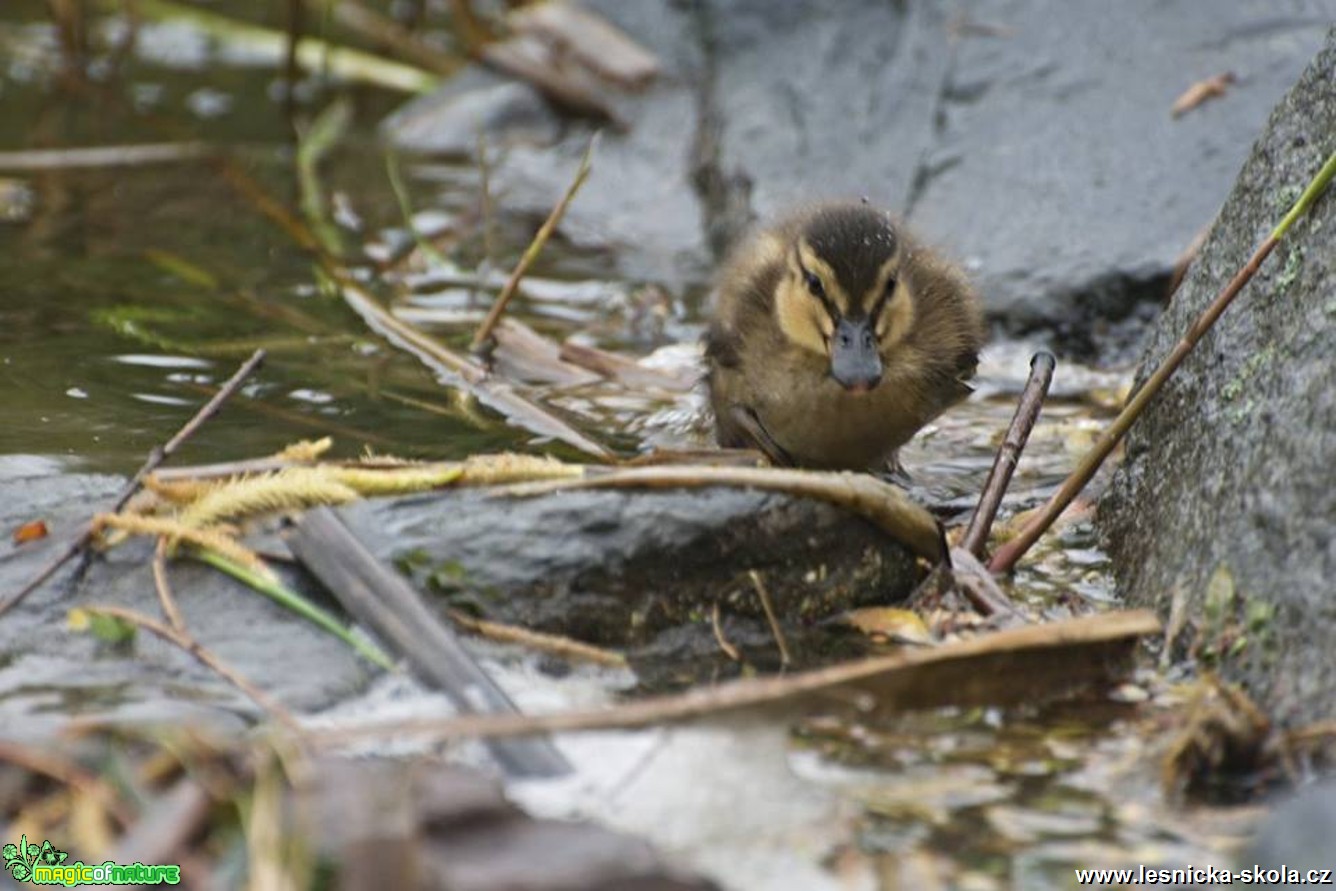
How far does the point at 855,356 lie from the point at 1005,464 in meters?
0.55

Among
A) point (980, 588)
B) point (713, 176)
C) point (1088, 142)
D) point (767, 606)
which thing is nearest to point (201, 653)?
point (767, 606)

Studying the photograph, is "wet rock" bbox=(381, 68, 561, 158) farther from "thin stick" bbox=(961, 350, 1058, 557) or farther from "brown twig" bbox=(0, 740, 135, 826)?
"brown twig" bbox=(0, 740, 135, 826)

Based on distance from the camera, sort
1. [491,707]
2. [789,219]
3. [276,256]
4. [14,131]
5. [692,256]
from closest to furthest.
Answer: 1. [491,707]
2. [789,219]
3. [276,256]
4. [692,256]
5. [14,131]

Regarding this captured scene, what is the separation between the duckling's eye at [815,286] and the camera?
4727mm

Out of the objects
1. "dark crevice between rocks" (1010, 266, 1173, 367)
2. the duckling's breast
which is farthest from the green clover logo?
"dark crevice between rocks" (1010, 266, 1173, 367)

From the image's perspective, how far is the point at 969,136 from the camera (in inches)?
293

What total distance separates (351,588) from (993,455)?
2349mm

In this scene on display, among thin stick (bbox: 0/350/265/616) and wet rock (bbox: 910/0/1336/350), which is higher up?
wet rock (bbox: 910/0/1336/350)

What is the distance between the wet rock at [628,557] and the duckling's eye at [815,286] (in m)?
1.03

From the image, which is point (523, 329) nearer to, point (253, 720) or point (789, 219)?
point (789, 219)

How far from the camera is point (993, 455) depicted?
5.34 m

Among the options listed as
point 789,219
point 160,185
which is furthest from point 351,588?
point 160,185

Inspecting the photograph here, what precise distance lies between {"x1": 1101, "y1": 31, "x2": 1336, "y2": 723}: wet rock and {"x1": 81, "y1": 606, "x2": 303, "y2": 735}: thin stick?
62.7 inches

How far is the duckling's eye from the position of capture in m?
4.73
